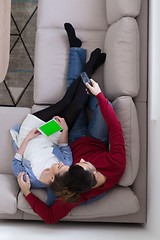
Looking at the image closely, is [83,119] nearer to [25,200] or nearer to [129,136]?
[129,136]

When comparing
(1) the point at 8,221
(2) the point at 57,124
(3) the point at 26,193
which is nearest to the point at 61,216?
(3) the point at 26,193

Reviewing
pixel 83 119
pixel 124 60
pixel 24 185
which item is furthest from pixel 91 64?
pixel 24 185

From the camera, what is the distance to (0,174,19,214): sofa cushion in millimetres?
1775

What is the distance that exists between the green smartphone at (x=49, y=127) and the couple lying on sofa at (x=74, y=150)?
0.17 ft

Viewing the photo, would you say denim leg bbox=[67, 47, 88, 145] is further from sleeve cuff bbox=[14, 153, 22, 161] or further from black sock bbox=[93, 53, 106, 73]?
sleeve cuff bbox=[14, 153, 22, 161]

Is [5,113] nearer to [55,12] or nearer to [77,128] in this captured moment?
[77,128]

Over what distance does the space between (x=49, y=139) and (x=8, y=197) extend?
44 centimetres

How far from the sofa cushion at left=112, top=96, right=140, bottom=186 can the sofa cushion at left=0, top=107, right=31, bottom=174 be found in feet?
2.28

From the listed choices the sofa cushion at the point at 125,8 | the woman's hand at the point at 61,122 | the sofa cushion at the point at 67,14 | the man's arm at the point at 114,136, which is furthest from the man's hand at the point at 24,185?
the sofa cushion at the point at 125,8

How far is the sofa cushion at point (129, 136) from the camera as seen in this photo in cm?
179

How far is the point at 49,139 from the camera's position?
6.37ft

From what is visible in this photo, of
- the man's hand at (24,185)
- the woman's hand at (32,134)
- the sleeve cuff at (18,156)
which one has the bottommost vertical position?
the man's hand at (24,185)

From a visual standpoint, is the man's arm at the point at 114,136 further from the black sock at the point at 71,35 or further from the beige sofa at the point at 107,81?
the black sock at the point at 71,35

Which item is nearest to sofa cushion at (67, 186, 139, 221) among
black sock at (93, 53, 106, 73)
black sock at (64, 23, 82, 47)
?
black sock at (93, 53, 106, 73)
